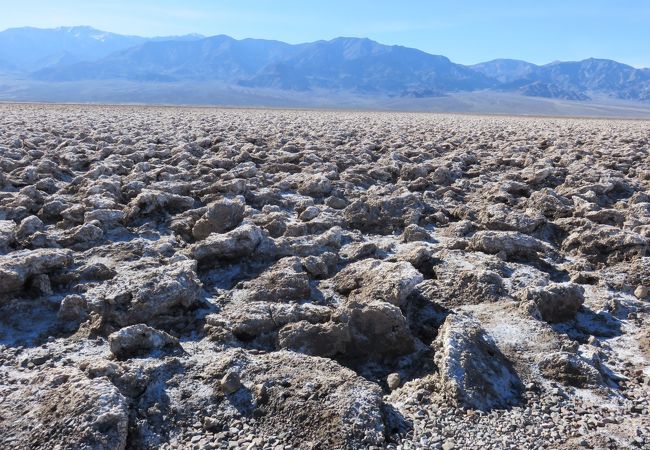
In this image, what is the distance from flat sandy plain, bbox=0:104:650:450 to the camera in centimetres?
233

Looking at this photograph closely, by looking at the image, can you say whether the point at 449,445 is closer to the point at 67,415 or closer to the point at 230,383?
the point at 230,383

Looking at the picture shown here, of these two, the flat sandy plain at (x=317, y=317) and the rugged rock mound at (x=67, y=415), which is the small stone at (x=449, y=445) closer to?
the flat sandy plain at (x=317, y=317)

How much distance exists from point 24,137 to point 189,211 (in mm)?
6531

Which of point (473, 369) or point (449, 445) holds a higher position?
point (473, 369)

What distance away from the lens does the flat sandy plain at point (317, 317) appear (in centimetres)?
233

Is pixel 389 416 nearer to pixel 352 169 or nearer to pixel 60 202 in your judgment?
pixel 60 202

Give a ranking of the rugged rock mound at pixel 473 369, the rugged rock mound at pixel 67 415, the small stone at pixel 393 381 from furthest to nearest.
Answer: the small stone at pixel 393 381 < the rugged rock mound at pixel 473 369 < the rugged rock mound at pixel 67 415

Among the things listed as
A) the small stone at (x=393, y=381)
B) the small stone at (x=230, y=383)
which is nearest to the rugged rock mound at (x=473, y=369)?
the small stone at (x=393, y=381)

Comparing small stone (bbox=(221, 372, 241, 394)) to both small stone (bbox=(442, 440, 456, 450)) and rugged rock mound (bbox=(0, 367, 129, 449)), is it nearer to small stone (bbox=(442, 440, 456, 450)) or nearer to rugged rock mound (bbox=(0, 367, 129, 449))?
rugged rock mound (bbox=(0, 367, 129, 449))

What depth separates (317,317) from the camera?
3162mm

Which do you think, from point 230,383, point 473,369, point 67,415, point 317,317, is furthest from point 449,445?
point 67,415

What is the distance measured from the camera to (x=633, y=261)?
4.05 metres

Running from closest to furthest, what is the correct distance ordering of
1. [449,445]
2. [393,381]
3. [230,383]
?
1. [449,445]
2. [230,383]
3. [393,381]

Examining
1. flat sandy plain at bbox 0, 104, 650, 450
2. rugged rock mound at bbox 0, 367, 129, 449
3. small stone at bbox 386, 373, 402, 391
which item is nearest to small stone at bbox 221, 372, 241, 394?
flat sandy plain at bbox 0, 104, 650, 450
